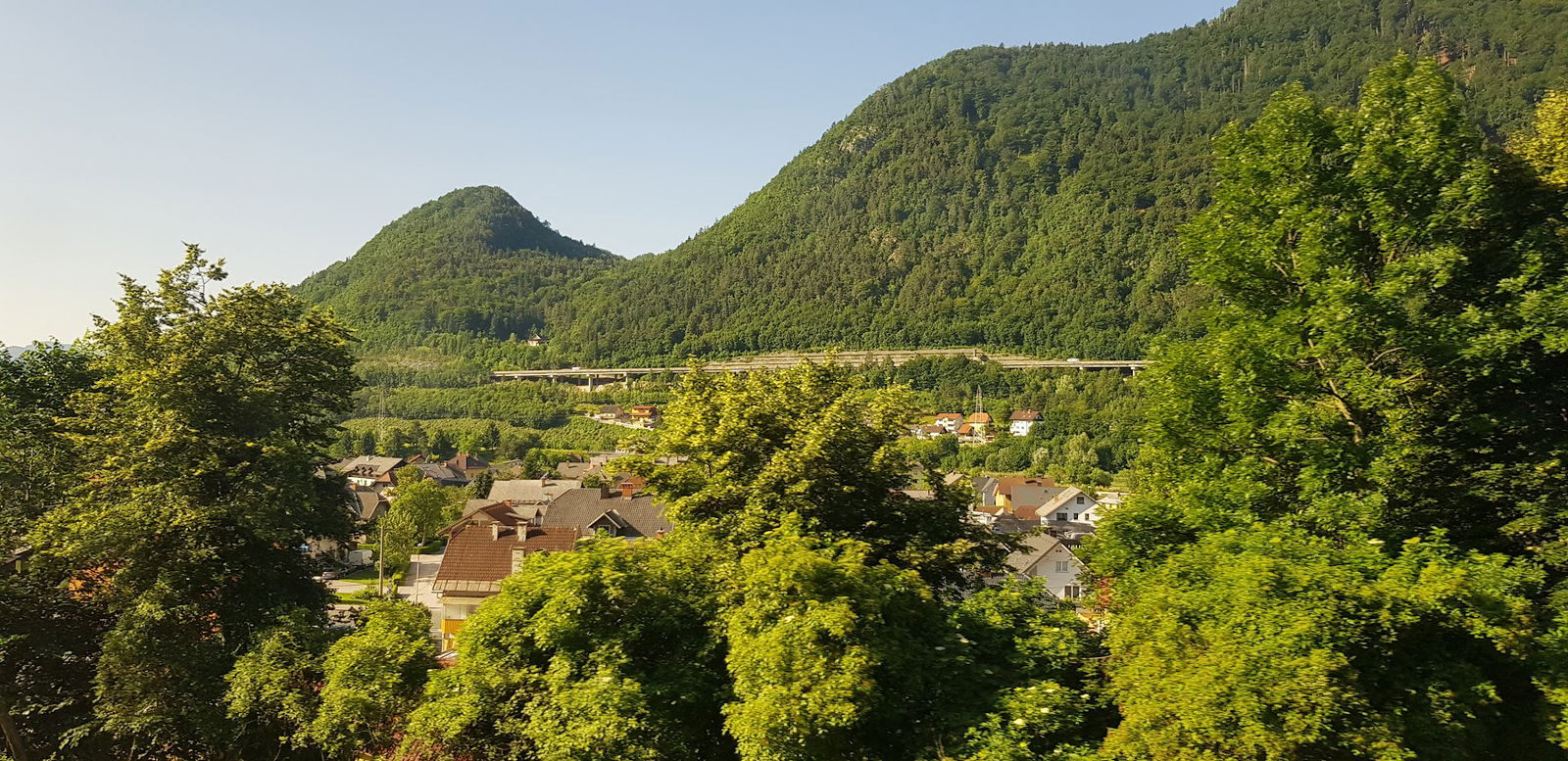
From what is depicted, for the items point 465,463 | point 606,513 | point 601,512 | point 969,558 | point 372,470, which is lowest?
point 465,463

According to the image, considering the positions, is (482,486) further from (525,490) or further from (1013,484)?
(1013,484)

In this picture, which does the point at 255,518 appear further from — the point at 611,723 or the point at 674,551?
the point at 611,723

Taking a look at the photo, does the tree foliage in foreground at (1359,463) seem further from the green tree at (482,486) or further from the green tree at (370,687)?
the green tree at (482,486)

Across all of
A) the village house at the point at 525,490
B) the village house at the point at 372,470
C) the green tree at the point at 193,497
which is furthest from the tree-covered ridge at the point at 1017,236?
the green tree at the point at 193,497

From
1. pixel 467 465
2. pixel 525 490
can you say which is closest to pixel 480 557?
pixel 525 490

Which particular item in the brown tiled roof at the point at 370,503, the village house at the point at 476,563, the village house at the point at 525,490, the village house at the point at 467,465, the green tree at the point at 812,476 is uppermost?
the green tree at the point at 812,476

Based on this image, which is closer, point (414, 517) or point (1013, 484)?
point (414, 517)
